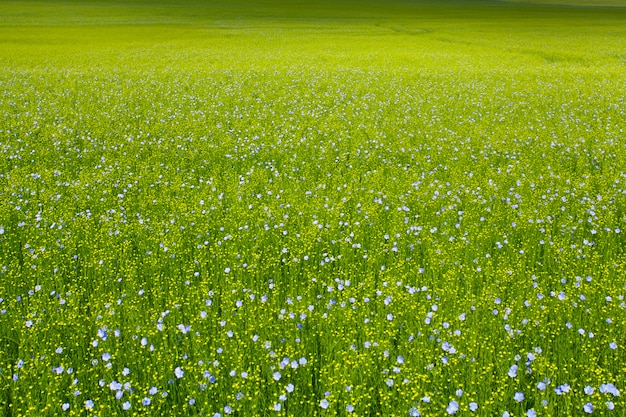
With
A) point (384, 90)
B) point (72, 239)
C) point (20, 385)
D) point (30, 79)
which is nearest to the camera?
point (20, 385)

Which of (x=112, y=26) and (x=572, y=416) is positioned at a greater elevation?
(x=112, y=26)

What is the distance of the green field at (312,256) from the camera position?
4270 mm

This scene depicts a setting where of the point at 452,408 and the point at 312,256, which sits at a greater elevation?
the point at 452,408

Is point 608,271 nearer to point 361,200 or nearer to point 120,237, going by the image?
point 361,200

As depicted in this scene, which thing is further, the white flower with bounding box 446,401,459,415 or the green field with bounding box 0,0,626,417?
the green field with bounding box 0,0,626,417

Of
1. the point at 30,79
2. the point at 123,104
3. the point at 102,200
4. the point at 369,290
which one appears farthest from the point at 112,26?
the point at 369,290

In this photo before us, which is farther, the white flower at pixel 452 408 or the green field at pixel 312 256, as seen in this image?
the green field at pixel 312 256

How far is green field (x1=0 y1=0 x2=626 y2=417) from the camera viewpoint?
427 centimetres

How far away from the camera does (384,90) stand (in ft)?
Answer: 62.2

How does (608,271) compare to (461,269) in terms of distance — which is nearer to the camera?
(608,271)

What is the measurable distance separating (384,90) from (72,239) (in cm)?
1449

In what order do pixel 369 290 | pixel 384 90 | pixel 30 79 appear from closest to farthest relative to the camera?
pixel 369 290
pixel 384 90
pixel 30 79

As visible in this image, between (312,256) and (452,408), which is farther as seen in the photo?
(312,256)

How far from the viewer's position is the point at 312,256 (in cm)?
646
